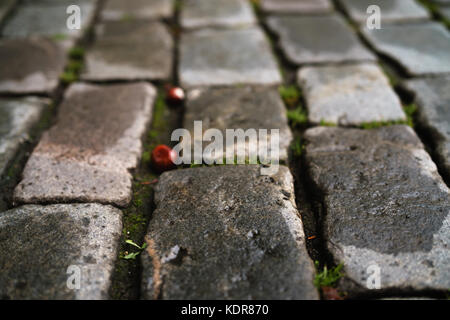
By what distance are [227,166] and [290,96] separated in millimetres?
716

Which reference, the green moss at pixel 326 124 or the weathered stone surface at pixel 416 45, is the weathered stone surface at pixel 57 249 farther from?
the weathered stone surface at pixel 416 45

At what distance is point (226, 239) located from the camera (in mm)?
1245

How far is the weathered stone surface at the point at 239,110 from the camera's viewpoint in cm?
177

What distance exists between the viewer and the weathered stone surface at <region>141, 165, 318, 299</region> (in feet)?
3.66

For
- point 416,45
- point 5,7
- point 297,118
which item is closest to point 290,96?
point 297,118

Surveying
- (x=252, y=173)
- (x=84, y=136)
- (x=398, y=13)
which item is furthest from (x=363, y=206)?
(x=398, y=13)

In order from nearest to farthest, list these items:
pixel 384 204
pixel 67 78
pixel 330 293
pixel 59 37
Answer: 1. pixel 330 293
2. pixel 384 204
3. pixel 67 78
4. pixel 59 37

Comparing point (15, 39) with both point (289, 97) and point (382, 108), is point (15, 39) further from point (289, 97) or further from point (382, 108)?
point (382, 108)

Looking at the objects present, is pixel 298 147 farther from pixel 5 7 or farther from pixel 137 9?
pixel 5 7

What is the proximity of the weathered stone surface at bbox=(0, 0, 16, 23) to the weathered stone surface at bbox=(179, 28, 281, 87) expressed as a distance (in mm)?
1501

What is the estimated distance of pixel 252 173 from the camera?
4.88 feet

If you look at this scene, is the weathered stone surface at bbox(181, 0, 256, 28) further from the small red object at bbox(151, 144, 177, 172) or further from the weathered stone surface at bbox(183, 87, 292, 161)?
the small red object at bbox(151, 144, 177, 172)

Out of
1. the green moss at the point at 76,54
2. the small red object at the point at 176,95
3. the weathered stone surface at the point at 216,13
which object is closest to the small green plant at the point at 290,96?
the small red object at the point at 176,95

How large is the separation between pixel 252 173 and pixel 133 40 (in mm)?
1556
